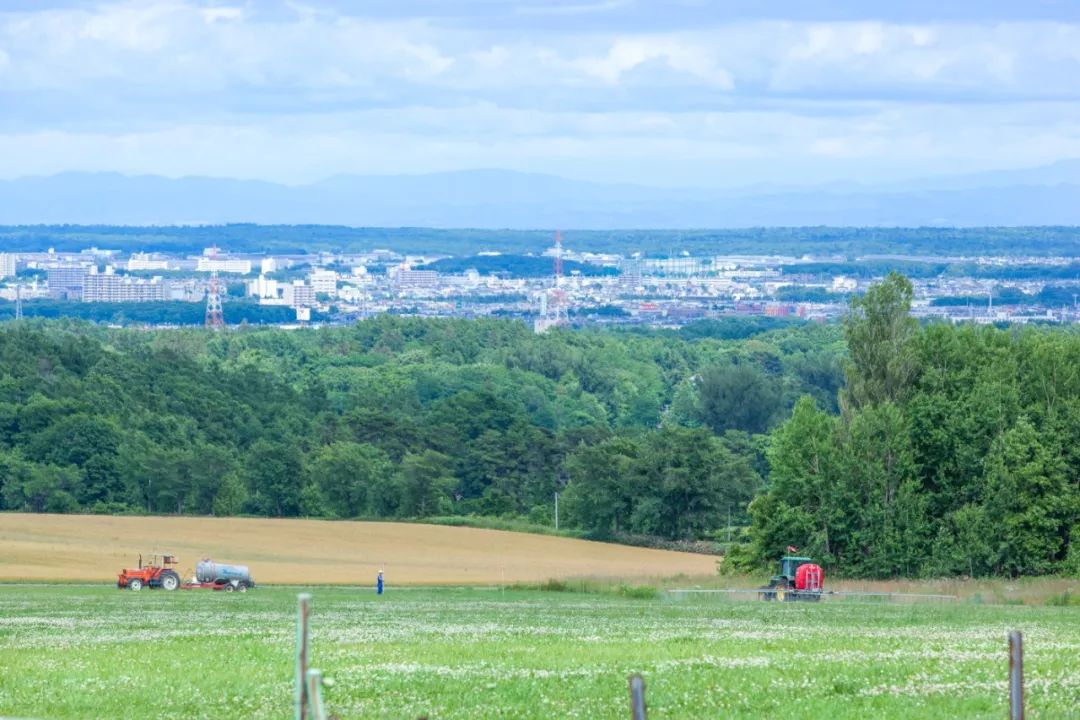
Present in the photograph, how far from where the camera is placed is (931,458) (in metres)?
70.9

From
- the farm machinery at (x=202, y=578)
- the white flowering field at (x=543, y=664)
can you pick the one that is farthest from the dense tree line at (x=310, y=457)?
the white flowering field at (x=543, y=664)

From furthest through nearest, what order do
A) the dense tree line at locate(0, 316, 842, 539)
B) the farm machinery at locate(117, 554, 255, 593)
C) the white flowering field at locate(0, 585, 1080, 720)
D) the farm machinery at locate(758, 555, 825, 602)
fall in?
the dense tree line at locate(0, 316, 842, 539) → the farm machinery at locate(117, 554, 255, 593) → the farm machinery at locate(758, 555, 825, 602) → the white flowering field at locate(0, 585, 1080, 720)

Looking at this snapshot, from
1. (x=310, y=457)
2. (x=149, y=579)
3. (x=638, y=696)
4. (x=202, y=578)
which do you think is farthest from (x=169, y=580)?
(x=310, y=457)

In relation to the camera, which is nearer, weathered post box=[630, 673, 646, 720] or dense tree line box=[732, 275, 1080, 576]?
weathered post box=[630, 673, 646, 720]

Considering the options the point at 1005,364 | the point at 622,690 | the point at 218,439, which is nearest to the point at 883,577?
the point at 1005,364

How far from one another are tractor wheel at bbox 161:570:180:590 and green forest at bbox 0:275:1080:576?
21431mm

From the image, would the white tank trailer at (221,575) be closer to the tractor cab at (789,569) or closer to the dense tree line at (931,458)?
the dense tree line at (931,458)

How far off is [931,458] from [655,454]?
134 feet

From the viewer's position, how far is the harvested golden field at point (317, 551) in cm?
7788

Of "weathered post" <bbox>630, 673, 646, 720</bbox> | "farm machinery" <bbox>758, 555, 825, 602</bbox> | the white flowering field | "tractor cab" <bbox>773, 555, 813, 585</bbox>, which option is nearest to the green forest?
"tractor cab" <bbox>773, 555, 813, 585</bbox>

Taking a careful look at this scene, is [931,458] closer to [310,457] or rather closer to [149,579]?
[149,579]

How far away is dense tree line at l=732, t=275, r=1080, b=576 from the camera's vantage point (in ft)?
217

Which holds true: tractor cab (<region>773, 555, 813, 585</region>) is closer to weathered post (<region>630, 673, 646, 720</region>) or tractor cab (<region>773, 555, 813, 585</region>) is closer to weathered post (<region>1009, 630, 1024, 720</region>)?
weathered post (<region>1009, 630, 1024, 720</region>)

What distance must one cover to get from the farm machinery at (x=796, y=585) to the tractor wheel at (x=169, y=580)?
22.0 metres
